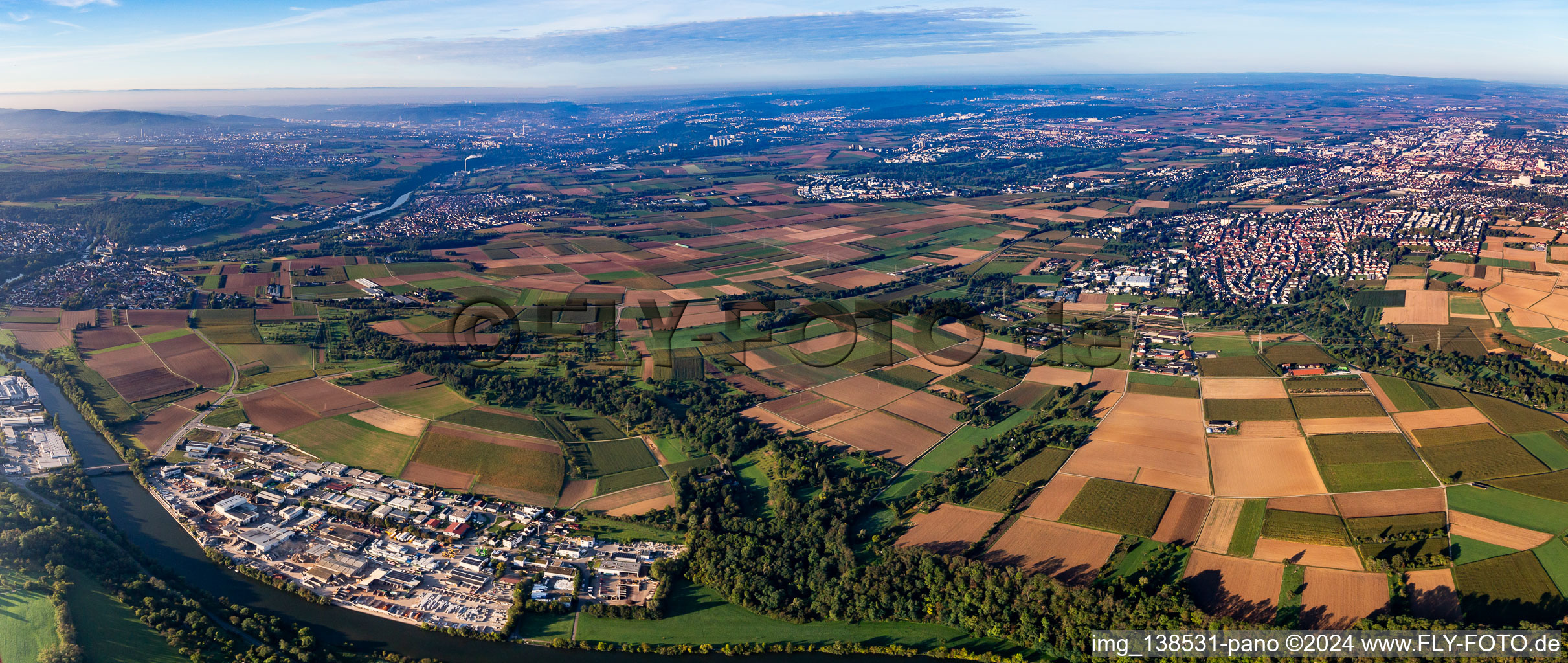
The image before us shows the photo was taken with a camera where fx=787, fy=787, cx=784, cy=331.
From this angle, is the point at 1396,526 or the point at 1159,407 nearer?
the point at 1396,526

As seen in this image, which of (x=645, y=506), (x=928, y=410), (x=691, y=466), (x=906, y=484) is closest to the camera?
(x=645, y=506)

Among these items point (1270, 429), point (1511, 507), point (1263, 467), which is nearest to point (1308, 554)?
point (1263, 467)

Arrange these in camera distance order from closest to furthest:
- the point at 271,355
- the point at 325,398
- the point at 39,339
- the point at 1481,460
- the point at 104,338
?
the point at 1481,460, the point at 325,398, the point at 271,355, the point at 39,339, the point at 104,338

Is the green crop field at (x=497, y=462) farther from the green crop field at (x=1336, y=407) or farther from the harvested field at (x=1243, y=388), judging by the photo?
the green crop field at (x=1336, y=407)

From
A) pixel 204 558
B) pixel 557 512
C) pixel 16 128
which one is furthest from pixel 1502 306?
pixel 16 128

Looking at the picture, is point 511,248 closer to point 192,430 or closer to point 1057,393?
point 192,430

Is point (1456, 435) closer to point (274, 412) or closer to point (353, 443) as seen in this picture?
point (353, 443)

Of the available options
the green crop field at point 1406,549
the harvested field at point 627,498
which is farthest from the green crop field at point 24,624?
the green crop field at point 1406,549

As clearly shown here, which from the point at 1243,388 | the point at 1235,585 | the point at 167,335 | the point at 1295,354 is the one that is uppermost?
the point at 167,335

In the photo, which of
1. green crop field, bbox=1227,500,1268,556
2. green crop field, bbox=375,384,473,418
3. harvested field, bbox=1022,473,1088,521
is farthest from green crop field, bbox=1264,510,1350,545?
green crop field, bbox=375,384,473,418
